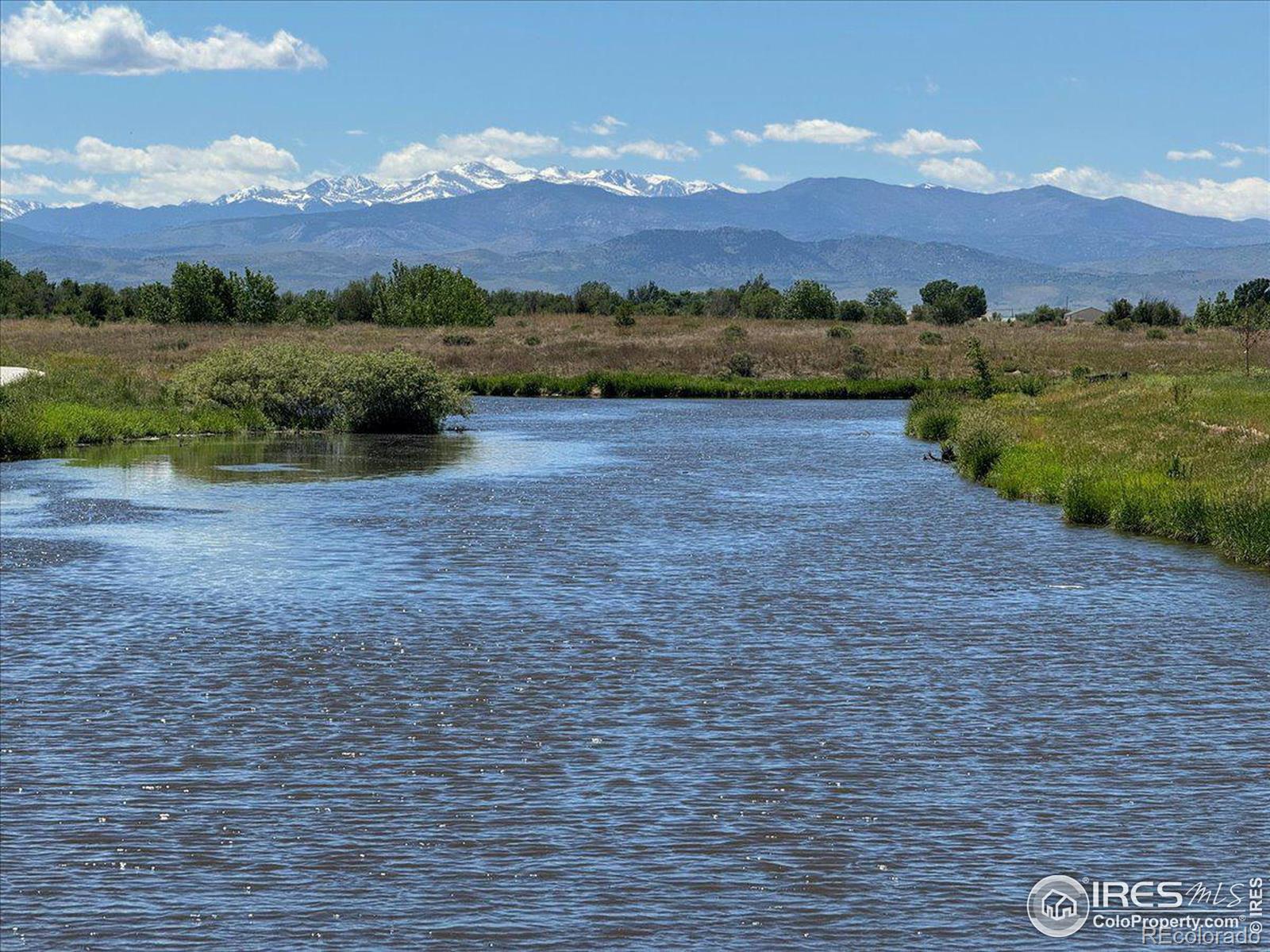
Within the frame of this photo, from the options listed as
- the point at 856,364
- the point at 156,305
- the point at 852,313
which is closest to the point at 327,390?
the point at 856,364

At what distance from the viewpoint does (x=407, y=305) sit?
142000 mm

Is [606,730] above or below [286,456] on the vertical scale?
below

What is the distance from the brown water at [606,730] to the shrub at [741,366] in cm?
7081

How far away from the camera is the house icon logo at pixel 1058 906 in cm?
1145

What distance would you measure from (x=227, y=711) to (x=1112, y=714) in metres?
9.66

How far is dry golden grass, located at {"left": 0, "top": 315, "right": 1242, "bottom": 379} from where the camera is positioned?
4001 inches

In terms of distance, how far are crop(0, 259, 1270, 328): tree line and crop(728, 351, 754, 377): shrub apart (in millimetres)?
23125

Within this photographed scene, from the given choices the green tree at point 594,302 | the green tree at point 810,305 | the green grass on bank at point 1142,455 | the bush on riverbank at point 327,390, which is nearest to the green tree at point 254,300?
the green tree at point 594,302

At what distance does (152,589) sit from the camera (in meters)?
25.4

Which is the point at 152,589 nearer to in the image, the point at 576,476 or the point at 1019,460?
the point at 576,476

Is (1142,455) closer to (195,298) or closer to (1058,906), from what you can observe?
(1058,906)

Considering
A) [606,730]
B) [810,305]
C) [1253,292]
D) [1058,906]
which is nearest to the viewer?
[1058,906]

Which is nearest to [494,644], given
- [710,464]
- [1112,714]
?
[1112,714]

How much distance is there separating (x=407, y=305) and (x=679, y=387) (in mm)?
52193
